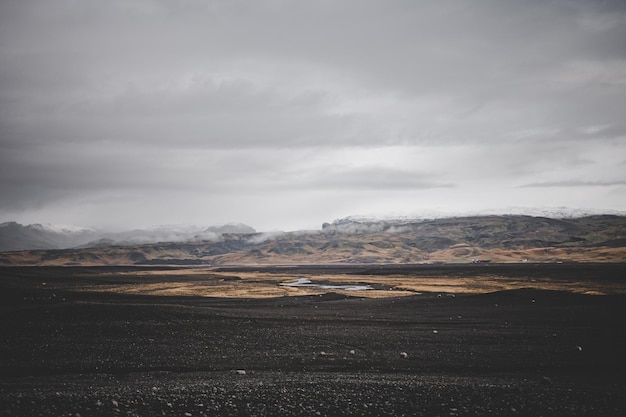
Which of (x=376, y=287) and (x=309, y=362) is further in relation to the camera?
(x=376, y=287)

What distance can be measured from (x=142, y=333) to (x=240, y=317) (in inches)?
392

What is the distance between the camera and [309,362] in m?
22.5

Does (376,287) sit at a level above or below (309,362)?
below

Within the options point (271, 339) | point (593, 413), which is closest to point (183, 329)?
point (271, 339)

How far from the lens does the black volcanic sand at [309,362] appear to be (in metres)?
15.5

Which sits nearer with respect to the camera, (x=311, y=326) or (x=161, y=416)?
(x=161, y=416)

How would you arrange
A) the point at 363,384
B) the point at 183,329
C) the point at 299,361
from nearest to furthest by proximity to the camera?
the point at 363,384
the point at 299,361
the point at 183,329

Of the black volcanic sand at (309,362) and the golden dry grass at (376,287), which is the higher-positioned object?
the black volcanic sand at (309,362)

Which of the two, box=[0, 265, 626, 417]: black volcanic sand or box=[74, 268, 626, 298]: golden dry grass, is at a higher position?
box=[0, 265, 626, 417]: black volcanic sand

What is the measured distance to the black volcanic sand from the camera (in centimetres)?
1547

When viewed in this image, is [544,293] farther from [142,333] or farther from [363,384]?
[142,333]

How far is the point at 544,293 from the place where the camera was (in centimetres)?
5150

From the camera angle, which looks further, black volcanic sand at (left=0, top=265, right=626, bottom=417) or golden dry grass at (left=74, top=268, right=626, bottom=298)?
golden dry grass at (left=74, top=268, right=626, bottom=298)

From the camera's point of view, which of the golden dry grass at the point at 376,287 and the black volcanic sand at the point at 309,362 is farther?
the golden dry grass at the point at 376,287
